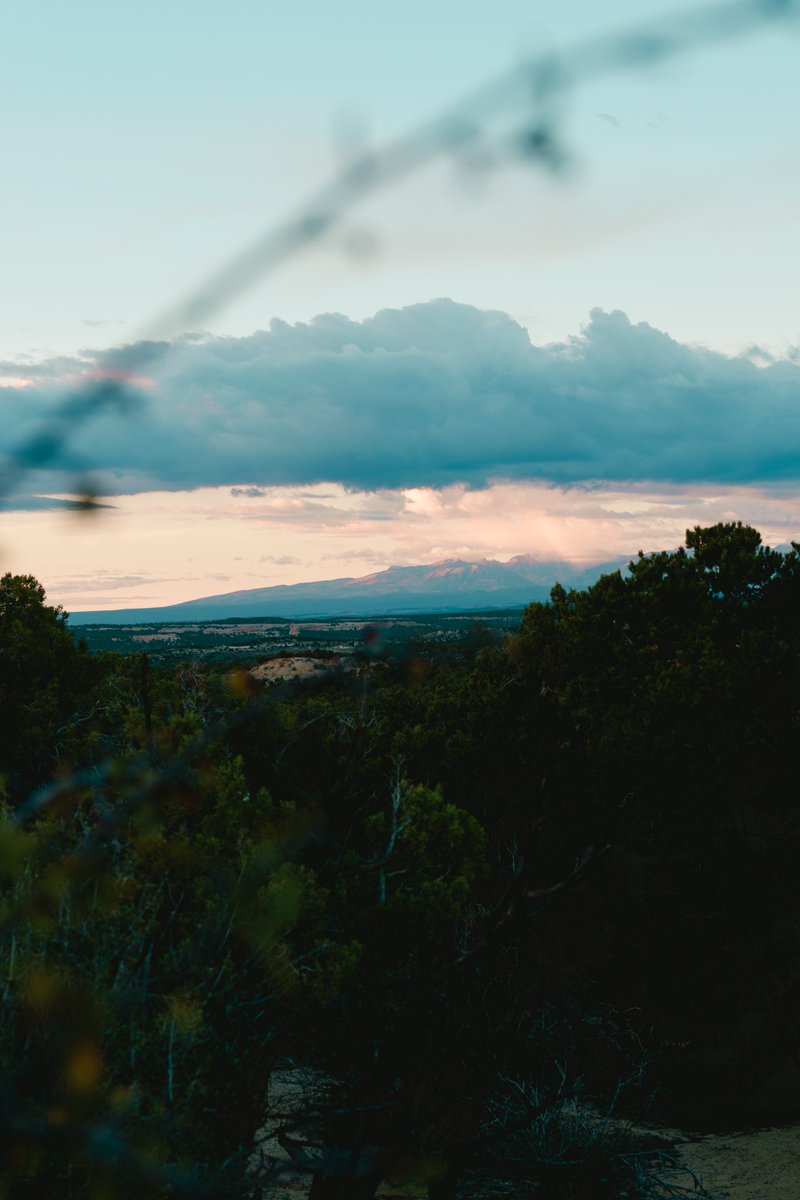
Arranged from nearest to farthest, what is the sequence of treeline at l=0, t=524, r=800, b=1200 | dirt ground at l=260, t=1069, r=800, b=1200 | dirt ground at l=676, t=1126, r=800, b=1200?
treeline at l=0, t=524, r=800, b=1200 < dirt ground at l=260, t=1069, r=800, b=1200 < dirt ground at l=676, t=1126, r=800, b=1200

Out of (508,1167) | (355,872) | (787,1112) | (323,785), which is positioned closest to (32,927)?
(355,872)

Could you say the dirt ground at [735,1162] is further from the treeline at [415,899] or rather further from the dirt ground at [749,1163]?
the treeline at [415,899]

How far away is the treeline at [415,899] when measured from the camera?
27.0 feet

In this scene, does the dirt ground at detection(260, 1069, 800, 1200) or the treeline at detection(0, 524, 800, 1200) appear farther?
the dirt ground at detection(260, 1069, 800, 1200)

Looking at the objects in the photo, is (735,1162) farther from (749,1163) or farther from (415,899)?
(415,899)

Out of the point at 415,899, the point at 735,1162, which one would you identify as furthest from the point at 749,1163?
the point at 415,899

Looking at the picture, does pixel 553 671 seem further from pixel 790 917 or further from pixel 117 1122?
pixel 117 1122

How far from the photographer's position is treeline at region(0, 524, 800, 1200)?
27.0ft

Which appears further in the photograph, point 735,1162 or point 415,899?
point 735,1162

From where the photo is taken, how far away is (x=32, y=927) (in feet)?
27.7

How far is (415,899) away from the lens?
12.4m

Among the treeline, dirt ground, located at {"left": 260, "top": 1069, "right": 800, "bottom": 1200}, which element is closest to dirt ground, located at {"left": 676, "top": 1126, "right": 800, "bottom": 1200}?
dirt ground, located at {"left": 260, "top": 1069, "right": 800, "bottom": 1200}

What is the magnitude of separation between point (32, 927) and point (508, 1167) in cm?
907

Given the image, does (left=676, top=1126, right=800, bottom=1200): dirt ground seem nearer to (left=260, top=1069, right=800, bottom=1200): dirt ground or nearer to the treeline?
(left=260, top=1069, right=800, bottom=1200): dirt ground
